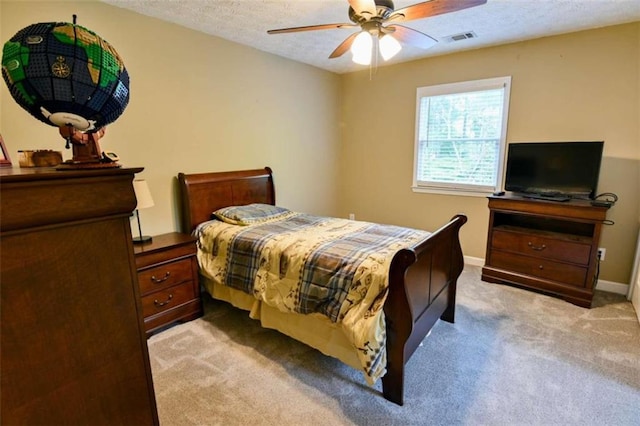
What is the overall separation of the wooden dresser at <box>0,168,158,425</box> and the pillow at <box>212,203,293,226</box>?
213 cm

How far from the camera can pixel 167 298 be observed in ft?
8.23

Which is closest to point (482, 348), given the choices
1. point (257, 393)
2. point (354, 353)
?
point (354, 353)

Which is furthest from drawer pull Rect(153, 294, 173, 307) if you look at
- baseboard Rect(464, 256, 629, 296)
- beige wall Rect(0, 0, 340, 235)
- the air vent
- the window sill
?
baseboard Rect(464, 256, 629, 296)

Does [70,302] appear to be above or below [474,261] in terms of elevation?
above

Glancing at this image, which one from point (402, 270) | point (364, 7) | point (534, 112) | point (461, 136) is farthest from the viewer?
point (461, 136)

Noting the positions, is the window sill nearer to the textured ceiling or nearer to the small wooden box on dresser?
the small wooden box on dresser

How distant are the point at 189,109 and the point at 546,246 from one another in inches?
143

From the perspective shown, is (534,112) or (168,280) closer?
(168,280)

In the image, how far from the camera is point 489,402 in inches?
70.7

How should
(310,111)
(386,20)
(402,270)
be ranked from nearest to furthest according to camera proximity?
1. (402,270)
2. (386,20)
3. (310,111)

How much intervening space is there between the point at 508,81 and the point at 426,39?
1752 millimetres

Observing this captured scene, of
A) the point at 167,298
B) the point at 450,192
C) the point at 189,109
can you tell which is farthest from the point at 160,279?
the point at 450,192

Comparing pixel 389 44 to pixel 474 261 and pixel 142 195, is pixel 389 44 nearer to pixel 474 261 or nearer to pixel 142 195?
pixel 142 195

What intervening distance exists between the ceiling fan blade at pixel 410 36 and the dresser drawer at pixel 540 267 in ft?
7.26
